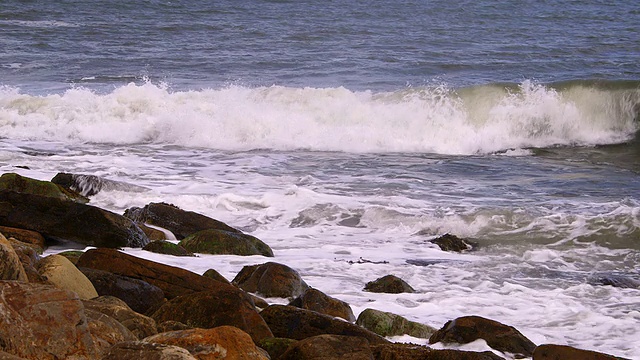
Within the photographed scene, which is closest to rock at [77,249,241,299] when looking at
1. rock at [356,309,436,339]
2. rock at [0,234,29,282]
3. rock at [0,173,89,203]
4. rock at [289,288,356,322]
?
rock at [289,288,356,322]

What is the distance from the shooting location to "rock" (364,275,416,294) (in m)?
7.16

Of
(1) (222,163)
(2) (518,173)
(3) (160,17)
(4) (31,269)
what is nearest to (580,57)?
(2) (518,173)

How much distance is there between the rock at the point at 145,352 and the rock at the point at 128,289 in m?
2.02

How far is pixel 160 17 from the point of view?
96.3ft

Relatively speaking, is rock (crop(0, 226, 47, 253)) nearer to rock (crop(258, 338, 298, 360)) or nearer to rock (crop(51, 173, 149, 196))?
rock (crop(51, 173, 149, 196))

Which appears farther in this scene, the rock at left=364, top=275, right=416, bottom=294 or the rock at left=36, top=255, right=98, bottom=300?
the rock at left=364, top=275, right=416, bottom=294

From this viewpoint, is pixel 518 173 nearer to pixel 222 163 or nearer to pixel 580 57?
pixel 222 163

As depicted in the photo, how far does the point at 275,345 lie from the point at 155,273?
144 cm

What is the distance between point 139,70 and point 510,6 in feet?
51.2

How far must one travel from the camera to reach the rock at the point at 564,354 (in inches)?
202

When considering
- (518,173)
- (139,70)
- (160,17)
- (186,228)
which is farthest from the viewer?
(160,17)

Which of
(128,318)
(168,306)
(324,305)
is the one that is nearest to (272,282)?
(324,305)

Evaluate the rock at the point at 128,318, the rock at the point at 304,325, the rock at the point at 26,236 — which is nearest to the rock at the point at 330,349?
the rock at the point at 304,325

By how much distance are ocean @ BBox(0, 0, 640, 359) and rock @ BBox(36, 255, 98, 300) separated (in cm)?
160
